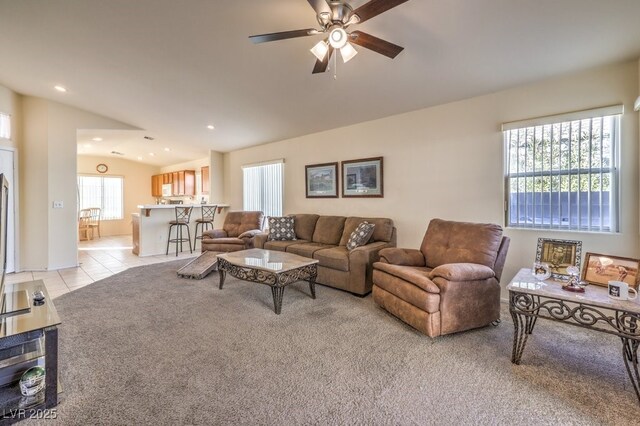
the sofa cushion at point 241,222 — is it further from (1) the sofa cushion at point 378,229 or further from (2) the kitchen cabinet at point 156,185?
(2) the kitchen cabinet at point 156,185

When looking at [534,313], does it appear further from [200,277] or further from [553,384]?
[200,277]

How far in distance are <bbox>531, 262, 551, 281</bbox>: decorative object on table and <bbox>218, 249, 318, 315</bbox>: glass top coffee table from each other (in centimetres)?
206

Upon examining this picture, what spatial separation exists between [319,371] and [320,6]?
7.90ft

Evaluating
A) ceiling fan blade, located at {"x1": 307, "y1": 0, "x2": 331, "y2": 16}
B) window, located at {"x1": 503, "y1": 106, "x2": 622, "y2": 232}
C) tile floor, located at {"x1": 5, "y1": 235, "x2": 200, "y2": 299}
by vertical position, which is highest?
ceiling fan blade, located at {"x1": 307, "y1": 0, "x2": 331, "y2": 16}

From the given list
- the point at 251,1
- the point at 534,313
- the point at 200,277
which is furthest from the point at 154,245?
the point at 534,313

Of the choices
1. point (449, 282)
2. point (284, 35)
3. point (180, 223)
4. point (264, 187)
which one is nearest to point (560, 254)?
point (449, 282)

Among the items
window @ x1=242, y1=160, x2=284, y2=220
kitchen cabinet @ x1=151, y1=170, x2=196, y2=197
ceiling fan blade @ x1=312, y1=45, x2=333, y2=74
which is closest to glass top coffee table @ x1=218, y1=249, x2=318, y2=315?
ceiling fan blade @ x1=312, y1=45, x2=333, y2=74

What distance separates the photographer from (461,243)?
9.77 feet

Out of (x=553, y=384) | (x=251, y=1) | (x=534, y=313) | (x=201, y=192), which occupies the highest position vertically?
(x=251, y=1)

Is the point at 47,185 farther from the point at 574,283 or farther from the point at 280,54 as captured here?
the point at 574,283

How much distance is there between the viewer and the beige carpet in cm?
159

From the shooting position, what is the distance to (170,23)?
2764 millimetres

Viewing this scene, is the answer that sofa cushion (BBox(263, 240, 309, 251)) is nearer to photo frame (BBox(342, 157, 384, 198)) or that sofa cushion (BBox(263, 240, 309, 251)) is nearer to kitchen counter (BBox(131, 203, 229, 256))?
photo frame (BBox(342, 157, 384, 198))

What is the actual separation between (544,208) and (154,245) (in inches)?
274
